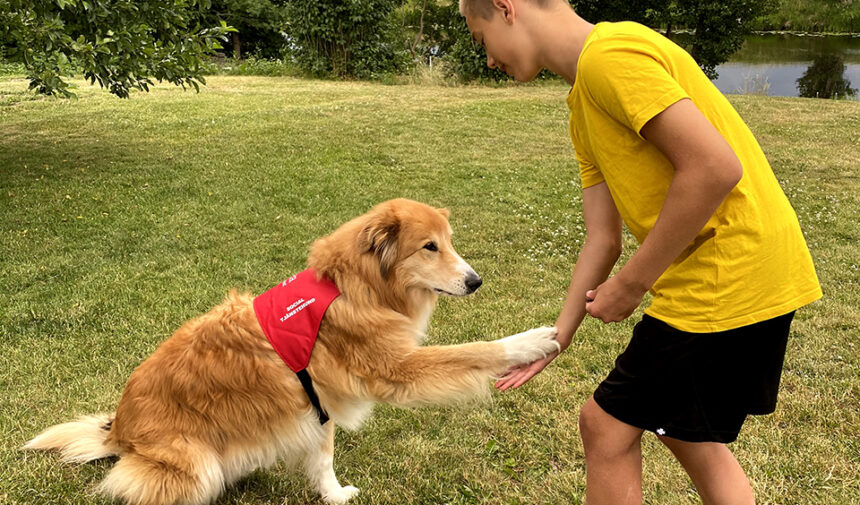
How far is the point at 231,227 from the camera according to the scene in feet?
24.6

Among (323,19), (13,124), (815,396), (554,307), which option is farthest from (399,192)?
(323,19)

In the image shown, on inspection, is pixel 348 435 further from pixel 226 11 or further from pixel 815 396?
pixel 226 11

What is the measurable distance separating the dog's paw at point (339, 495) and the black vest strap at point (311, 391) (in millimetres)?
535

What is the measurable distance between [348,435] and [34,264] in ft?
14.6

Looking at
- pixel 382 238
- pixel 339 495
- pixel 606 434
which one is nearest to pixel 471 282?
pixel 382 238

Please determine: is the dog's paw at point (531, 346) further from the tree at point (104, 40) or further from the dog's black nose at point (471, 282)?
the tree at point (104, 40)

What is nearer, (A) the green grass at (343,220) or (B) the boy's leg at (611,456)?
(B) the boy's leg at (611,456)

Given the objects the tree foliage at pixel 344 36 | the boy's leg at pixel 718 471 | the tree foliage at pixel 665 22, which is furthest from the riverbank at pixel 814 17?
the boy's leg at pixel 718 471

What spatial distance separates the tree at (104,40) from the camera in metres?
7.57

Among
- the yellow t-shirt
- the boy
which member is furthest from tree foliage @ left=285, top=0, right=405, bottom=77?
the yellow t-shirt

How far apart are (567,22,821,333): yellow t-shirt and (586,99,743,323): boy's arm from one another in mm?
124

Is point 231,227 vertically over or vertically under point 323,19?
under

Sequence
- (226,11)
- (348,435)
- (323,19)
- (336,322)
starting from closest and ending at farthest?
(336,322)
(348,435)
(323,19)
(226,11)

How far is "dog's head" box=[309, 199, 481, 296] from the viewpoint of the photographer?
9.72 feet
